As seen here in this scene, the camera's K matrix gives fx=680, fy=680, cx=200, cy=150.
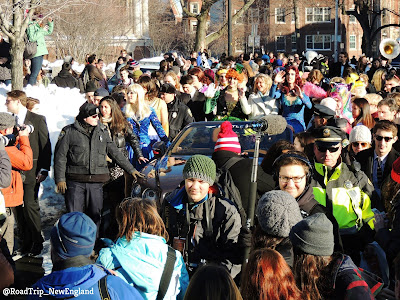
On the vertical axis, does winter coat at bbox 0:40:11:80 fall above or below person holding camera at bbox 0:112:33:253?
above

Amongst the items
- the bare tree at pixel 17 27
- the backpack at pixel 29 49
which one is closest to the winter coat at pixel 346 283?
the bare tree at pixel 17 27

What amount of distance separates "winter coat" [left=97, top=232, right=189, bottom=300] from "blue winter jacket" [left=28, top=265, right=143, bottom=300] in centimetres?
67

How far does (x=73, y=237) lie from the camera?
11.7ft

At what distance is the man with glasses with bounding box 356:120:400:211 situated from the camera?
23.0 ft

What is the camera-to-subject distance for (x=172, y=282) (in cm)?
423

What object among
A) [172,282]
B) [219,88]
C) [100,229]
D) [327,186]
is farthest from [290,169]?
[219,88]

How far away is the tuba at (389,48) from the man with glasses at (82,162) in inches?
565

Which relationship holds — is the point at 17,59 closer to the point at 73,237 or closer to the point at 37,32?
the point at 37,32

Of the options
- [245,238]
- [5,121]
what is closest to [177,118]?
[5,121]

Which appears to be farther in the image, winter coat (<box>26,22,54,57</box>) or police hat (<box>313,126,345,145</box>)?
winter coat (<box>26,22,54,57</box>)

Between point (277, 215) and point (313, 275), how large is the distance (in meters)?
0.64

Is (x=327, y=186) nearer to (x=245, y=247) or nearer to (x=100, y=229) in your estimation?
(x=245, y=247)

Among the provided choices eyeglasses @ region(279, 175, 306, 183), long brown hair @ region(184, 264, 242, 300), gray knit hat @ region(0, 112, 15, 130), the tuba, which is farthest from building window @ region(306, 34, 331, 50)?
long brown hair @ region(184, 264, 242, 300)

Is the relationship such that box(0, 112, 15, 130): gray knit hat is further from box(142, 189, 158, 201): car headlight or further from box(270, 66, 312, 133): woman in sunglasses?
box(270, 66, 312, 133): woman in sunglasses
